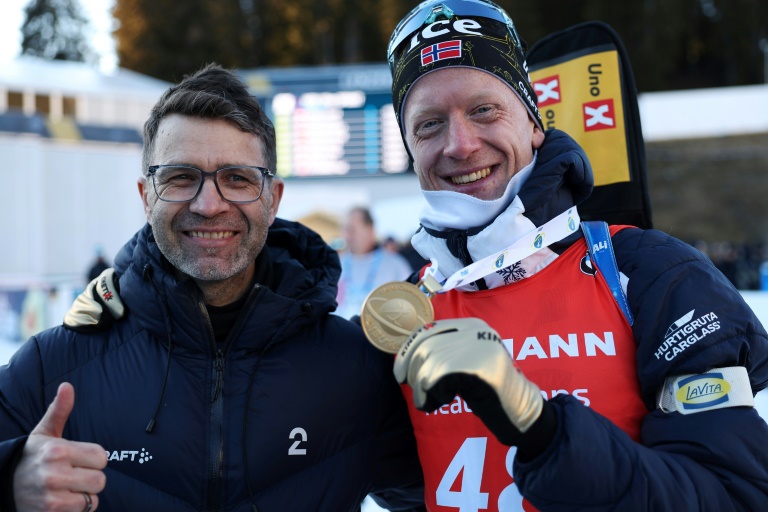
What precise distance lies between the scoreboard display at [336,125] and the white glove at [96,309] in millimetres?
12782

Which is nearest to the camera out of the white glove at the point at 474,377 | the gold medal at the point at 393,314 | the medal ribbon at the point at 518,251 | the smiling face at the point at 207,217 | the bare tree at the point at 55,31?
the white glove at the point at 474,377

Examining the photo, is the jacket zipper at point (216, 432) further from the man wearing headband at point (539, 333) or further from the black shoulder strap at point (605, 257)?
the black shoulder strap at point (605, 257)

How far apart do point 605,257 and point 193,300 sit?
109 cm

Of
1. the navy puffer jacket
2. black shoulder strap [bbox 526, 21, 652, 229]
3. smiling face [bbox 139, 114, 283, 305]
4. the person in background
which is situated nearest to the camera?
the navy puffer jacket

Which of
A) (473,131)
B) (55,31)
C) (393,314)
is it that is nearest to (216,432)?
(393,314)

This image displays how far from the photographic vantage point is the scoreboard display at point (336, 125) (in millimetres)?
14852

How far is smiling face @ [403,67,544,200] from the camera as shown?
6.53 ft

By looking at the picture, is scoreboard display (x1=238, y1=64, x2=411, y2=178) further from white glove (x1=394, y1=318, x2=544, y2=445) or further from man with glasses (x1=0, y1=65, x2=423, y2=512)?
white glove (x1=394, y1=318, x2=544, y2=445)

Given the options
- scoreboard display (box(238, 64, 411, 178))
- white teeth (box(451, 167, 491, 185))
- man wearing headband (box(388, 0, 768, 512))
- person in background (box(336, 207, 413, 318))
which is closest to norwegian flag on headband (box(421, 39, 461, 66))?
man wearing headband (box(388, 0, 768, 512))

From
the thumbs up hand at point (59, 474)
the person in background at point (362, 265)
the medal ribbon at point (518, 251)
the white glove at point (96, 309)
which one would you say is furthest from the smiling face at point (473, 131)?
the person in background at point (362, 265)

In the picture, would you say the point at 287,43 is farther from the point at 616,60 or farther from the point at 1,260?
the point at 616,60

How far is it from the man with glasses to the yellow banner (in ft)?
3.45

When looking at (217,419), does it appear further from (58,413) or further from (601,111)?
(601,111)

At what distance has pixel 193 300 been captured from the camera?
2049 millimetres
